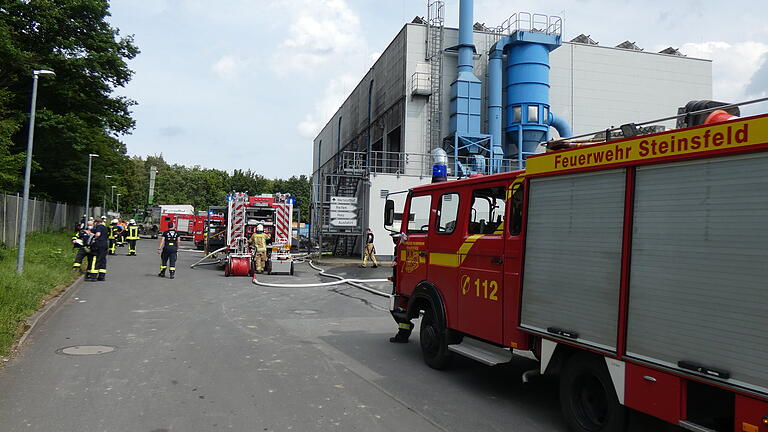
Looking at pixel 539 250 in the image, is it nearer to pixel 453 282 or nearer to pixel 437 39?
pixel 453 282

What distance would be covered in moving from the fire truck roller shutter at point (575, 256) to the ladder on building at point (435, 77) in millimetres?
26103

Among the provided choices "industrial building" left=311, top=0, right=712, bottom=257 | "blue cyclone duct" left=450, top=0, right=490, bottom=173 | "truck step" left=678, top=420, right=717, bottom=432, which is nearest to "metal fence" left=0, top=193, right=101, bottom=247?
"industrial building" left=311, top=0, right=712, bottom=257

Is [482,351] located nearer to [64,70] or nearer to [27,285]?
[27,285]

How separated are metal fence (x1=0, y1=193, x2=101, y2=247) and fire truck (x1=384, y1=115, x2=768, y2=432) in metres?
21.4

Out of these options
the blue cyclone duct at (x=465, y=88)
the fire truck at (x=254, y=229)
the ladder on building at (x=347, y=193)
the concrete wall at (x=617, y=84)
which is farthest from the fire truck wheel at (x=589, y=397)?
the concrete wall at (x=617, y=84)

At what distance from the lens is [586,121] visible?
1348 inches

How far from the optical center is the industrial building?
1150 inches

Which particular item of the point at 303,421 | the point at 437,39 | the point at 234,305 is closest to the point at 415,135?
the point at 437,39

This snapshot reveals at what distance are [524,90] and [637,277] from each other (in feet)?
91.6

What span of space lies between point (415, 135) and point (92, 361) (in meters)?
→ 25.5

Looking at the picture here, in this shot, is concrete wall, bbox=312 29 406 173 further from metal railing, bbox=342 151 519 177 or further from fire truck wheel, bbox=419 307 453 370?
fire truck wheel, bbox=419 307 453 370

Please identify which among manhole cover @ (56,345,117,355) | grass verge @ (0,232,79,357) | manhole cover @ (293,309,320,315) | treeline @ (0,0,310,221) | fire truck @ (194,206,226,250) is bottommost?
manhole cover @ (56,345,117,355)

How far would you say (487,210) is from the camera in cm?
654

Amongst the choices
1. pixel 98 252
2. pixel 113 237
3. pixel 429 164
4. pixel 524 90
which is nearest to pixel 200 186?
pixel 113 237
